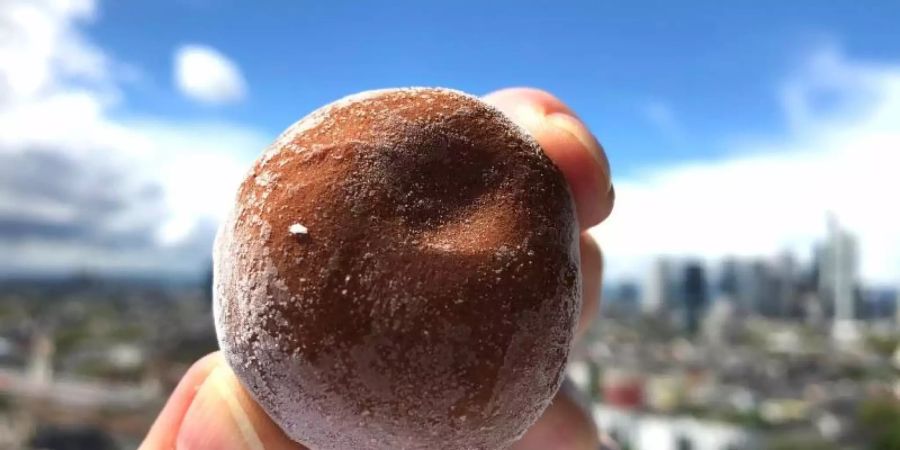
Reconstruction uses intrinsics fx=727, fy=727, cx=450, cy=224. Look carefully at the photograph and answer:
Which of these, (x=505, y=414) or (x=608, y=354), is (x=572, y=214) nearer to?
(x=505, y=414)

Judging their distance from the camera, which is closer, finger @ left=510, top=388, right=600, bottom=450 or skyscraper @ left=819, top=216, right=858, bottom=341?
finger @ left=510, top=388, right=600, bottom=450

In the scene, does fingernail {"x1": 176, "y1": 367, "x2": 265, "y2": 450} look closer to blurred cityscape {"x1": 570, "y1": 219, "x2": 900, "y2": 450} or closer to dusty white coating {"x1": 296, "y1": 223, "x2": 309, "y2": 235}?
dusty white coating {"x1": 296, "y1": 223, "x2": 309, "y2": 235}

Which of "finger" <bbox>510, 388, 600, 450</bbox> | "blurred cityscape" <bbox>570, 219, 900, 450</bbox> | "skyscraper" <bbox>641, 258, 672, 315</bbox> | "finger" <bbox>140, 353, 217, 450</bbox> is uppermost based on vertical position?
"skyscraper" <bbox>641, 258, 672, 315</bbox>

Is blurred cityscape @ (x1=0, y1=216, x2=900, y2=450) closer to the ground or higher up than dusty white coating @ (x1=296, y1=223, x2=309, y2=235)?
higher up

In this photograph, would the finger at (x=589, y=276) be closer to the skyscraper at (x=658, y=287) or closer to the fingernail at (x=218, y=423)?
the fingernail at (x=218, y=423)

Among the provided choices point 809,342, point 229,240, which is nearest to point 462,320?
point 229,240

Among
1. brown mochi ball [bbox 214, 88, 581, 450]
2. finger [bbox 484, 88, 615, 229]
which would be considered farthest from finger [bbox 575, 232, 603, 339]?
brown mochi ball [bbox 214, 88, 581, 450]

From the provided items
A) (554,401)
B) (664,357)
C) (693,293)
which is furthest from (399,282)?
(693,293)
